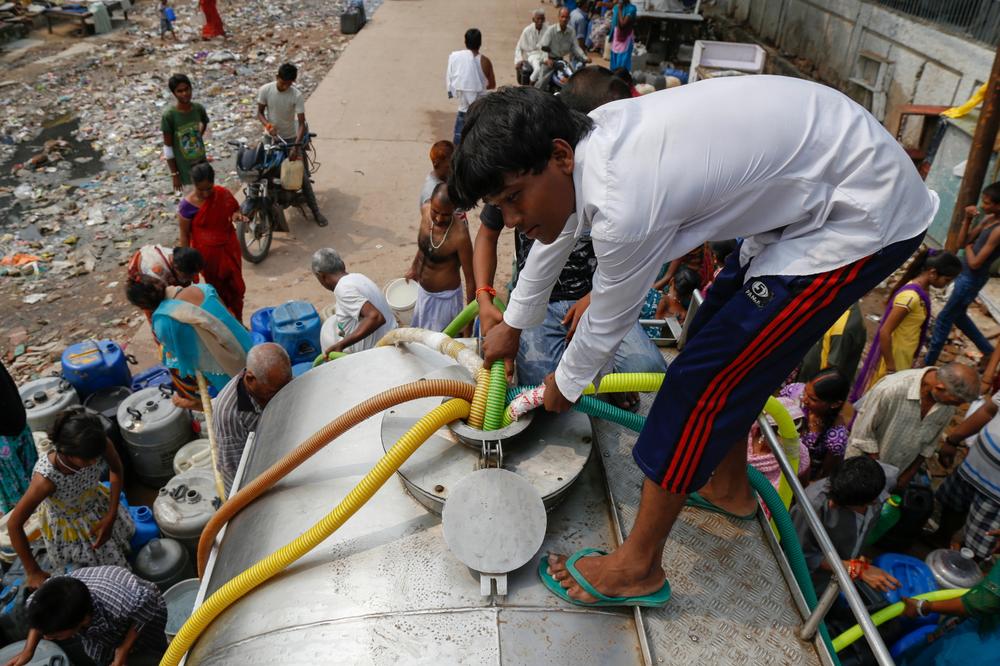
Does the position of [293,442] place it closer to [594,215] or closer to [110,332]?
[594,215]

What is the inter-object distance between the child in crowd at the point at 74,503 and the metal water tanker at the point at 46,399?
1090 millimetres

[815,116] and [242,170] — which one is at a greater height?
[815,116]

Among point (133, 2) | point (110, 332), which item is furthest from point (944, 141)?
point (133, 2)

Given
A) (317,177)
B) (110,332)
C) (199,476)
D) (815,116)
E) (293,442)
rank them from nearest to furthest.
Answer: (815,116), (293,442), (199,476), (110,332), (317,177)

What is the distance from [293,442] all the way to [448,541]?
35.6 inches

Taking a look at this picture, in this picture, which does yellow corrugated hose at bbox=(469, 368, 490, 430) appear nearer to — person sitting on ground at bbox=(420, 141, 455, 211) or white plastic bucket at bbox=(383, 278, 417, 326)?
person sitting on ground at bbox=(420, 141, 455, 211)

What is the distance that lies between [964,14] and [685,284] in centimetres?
677

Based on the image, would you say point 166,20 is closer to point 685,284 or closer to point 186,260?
point 186,260

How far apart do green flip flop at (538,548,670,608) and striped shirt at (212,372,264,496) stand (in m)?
2.11

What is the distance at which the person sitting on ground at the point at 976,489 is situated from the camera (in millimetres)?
3713

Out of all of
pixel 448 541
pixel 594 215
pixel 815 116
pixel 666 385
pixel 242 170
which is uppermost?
pixel 815 116

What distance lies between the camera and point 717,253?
16.1 feet

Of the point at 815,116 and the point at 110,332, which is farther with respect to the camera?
→ the point at 110,332

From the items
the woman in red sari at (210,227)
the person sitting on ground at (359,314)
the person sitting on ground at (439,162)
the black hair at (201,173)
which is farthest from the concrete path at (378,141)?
the person sitting on ground at (359,314)
